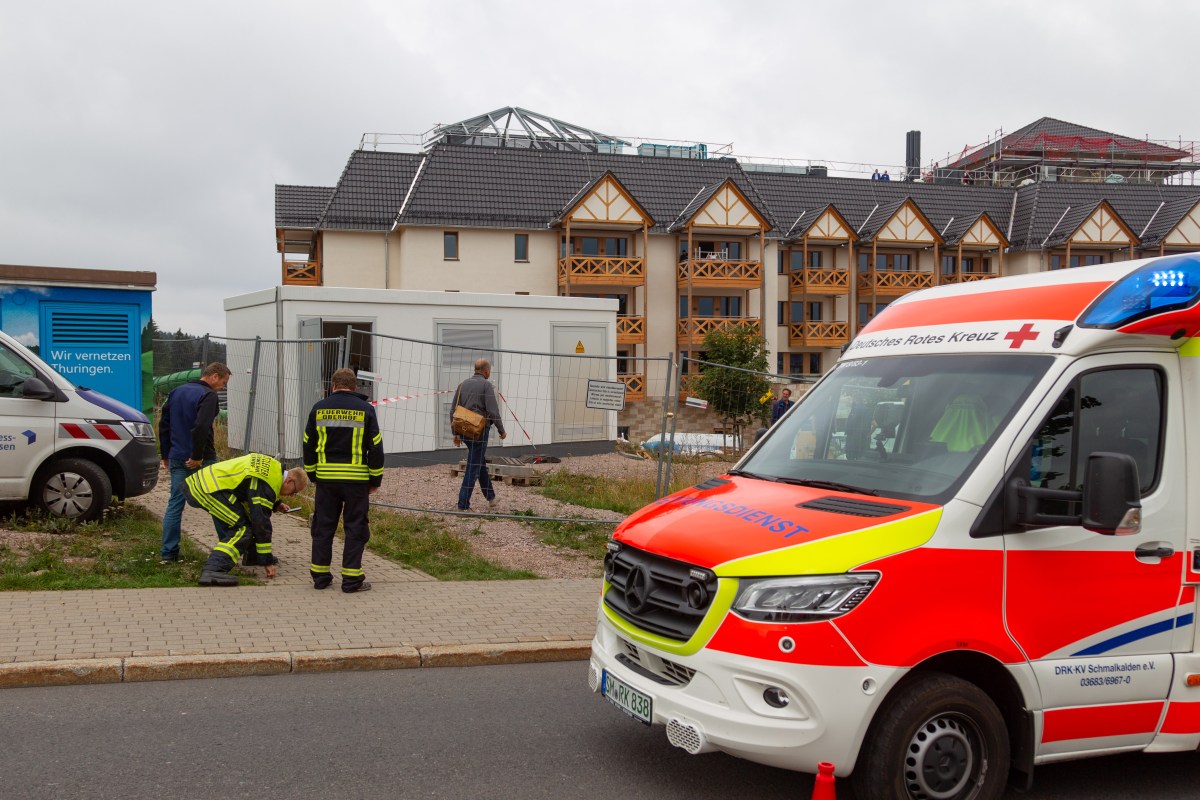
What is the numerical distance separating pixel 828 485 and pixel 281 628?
4282 mm

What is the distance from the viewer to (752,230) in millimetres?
45688

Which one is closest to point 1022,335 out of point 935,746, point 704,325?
point 935,746

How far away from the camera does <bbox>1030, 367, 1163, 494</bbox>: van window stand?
4664 millimetres

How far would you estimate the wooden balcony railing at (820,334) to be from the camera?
49.3 metres

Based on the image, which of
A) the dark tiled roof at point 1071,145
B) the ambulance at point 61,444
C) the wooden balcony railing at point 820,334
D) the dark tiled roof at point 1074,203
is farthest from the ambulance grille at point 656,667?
the dark tiled roof at point 1071,145

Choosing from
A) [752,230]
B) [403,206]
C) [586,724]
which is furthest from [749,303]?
[586,724]

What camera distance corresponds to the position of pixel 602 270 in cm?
4369

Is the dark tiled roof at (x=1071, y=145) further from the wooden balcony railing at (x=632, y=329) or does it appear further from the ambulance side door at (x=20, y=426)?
the ambulance side door at (x=20, y=426)

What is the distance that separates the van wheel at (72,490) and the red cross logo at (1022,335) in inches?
362

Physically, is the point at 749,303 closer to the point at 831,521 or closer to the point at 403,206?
the point at 403,206

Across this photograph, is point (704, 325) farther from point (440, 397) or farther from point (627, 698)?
point (627, 698)

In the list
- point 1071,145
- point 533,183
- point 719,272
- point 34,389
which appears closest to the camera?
point 34,389

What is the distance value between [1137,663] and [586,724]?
2.85m

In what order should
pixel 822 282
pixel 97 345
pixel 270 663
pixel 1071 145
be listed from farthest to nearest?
pixel 1071 145 < pixel 822 282 < pixel 97 345 < pixel 270 663
